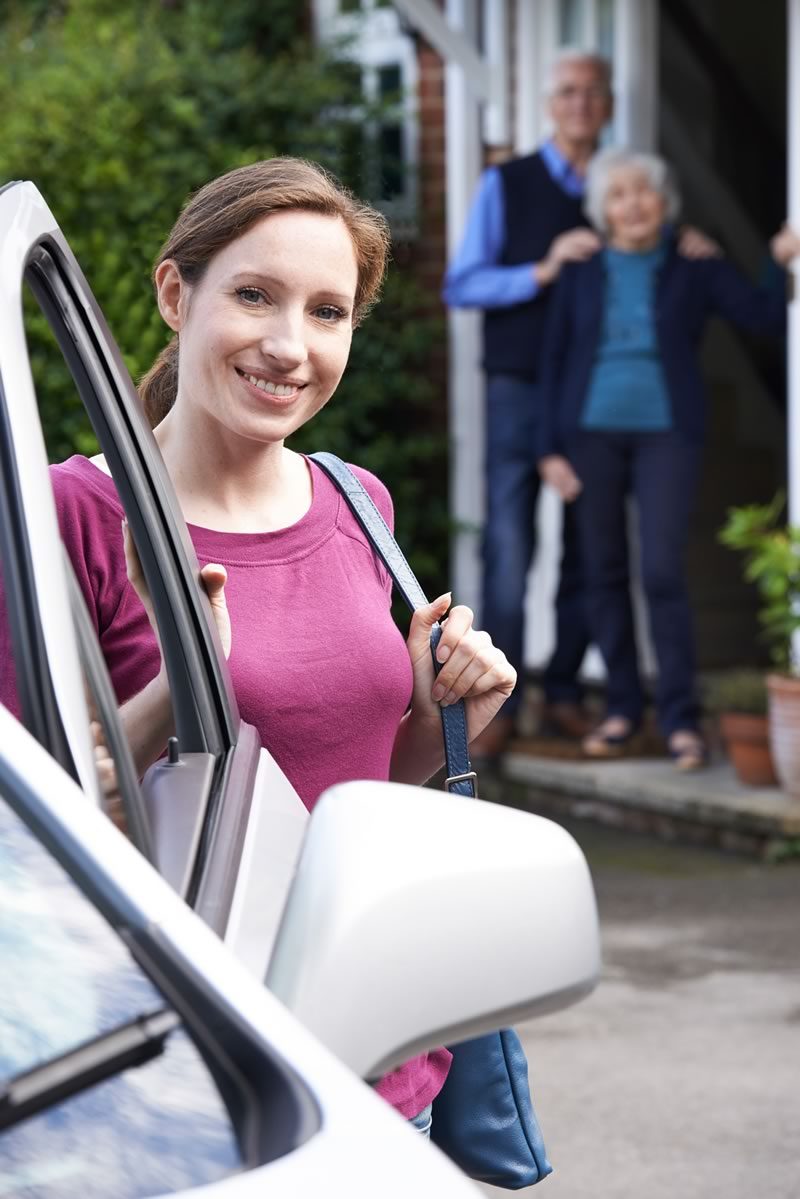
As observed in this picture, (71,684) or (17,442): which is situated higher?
(17,442)

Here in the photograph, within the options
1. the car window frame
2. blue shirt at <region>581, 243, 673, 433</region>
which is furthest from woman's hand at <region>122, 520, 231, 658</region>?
blue shirt at <region>581, 243, 673, 433</region>

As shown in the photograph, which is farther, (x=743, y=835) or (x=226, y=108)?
Result: (x=226, y=108)

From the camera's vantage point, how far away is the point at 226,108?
9.02m

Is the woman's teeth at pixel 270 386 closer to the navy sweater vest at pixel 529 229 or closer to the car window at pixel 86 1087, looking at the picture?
the car window at pixel 86 1087

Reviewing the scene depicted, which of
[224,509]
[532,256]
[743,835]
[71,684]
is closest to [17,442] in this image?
[71,684]

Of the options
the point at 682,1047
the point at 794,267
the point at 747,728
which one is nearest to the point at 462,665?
the point at 682,1047

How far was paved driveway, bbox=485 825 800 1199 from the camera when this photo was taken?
→ 4.03m

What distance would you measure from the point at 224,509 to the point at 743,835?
5.01 metres

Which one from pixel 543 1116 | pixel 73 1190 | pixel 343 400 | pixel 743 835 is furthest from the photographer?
pixel 343 400

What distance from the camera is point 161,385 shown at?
253cm

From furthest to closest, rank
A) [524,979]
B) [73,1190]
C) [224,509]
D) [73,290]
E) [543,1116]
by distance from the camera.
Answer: [543,1116], [224,509], [73,290], [524,979], [73,1190]

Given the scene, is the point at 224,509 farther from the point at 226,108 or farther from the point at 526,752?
the point at 226,108

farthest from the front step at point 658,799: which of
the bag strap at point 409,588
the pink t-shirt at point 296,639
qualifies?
the pink t-shirt at point 296,639

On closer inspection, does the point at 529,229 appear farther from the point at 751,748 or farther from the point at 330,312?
the point at 330,312
